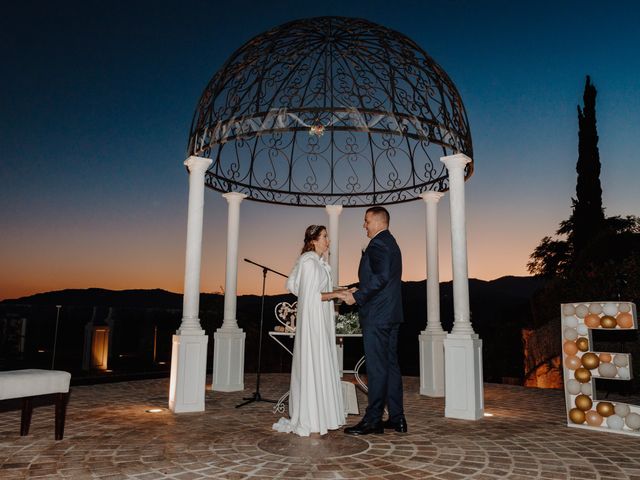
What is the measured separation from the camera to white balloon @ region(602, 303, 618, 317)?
209 inches

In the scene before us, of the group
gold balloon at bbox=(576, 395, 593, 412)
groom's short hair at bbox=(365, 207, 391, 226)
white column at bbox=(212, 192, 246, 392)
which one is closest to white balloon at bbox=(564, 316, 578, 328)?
gold balloon at bbox=(576, 395, 593, 412)

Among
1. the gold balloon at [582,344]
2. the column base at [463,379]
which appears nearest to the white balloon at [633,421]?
the gold balloon at [582,344]

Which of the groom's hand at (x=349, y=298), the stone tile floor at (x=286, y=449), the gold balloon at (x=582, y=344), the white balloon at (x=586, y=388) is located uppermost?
the groom's hand at (x=349, y=298)

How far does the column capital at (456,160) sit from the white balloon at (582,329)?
2757 mm

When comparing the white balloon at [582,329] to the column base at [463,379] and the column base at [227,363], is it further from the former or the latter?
the column base at [227,363]

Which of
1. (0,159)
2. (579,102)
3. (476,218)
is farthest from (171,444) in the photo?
(579,102)

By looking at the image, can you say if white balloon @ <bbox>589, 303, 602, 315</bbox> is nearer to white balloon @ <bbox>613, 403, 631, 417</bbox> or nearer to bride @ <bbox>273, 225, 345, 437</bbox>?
white balloon @ <bbox>613, 403, 631, 417</bbox>

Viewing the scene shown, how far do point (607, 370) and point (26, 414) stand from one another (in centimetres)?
633

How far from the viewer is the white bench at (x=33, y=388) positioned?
4.12 m

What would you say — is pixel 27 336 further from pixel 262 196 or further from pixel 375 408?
pixel 375 408

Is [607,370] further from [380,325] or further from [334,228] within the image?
[334,228]

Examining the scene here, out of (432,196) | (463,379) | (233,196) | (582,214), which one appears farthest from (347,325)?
(582,214)

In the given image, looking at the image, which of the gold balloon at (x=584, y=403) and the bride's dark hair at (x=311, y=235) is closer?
the bride's dark hair at (x=311, y=235)

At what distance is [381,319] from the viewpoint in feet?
15.6
